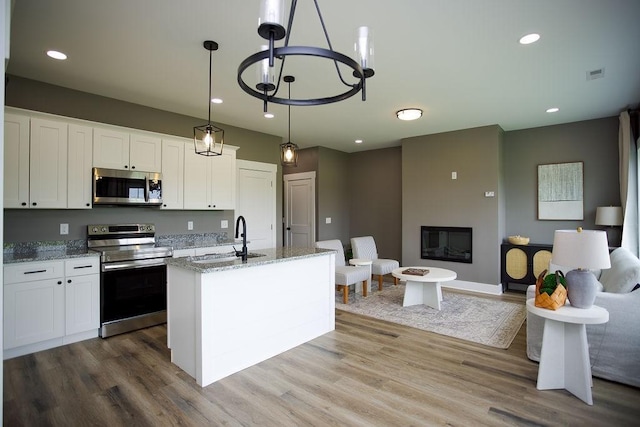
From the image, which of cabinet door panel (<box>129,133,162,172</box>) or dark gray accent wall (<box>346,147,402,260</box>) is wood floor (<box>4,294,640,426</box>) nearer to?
cabinet door panel (<box>129,133,162,172</box>)

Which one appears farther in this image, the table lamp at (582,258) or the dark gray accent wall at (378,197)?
the dark gray accent wall at (378,197)

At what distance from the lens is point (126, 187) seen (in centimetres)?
397

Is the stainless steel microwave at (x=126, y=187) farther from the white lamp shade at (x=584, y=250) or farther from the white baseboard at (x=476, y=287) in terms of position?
the white baseboard at (x=476, y=287)

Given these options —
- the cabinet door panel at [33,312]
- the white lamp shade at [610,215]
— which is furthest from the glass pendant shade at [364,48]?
the white lamp shade at [610,215]

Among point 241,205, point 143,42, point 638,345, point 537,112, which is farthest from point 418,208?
point 143,42

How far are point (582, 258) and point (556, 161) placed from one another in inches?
148

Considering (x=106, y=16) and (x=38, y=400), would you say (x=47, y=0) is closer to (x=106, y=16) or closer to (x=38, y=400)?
(x=106, y=16)

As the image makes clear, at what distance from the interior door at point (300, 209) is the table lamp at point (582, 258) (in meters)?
5.03

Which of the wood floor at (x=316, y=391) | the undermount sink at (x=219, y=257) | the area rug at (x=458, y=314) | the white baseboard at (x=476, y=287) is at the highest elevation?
the undermount sink at (x=219, y=257)

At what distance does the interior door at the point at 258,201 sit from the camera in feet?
18.3

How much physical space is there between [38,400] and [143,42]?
283cm

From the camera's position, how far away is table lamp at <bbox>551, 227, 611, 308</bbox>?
7.74 ft

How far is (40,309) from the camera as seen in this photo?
315cm

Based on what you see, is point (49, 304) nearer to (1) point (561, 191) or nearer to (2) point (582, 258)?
(2) point (582, 258)
